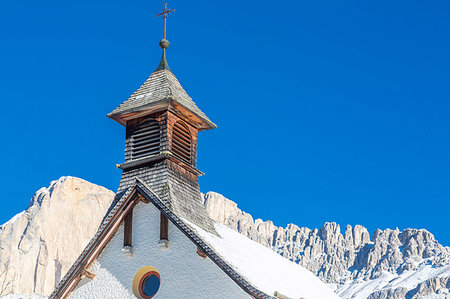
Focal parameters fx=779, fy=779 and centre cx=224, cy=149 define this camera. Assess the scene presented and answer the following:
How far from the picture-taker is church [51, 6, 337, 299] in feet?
74.1

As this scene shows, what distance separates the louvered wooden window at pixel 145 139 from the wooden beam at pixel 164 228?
3588 millimetres

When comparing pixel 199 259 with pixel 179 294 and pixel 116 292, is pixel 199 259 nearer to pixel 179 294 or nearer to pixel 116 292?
pixel 179 294

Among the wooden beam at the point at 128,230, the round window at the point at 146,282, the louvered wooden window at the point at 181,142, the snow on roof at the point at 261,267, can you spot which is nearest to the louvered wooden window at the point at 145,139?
the louvered wooden window at the point at 181,142

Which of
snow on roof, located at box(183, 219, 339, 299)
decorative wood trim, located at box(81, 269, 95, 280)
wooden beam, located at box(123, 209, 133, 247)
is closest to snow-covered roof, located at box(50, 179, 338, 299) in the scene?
snow on roof, located at box(183, 219, 339, 299)

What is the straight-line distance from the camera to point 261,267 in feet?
84.5

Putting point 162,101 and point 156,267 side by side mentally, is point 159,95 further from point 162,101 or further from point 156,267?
point 156,267

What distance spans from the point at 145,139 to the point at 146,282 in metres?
5.57

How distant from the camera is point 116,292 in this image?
77.8 ft

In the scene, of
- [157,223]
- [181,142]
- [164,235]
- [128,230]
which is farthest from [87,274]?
[181,142]

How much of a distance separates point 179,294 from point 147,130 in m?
6.84

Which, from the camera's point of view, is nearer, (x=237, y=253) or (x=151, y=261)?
(x=151, y=261)

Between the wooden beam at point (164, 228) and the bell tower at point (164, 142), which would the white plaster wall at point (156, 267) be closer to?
the wooden beam at point (164, 228)

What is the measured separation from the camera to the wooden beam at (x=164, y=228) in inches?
925

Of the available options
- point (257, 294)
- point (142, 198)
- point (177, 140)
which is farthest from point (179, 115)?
point (257, 294)
